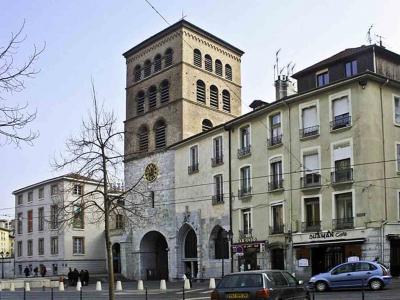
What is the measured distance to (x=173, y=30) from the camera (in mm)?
56906

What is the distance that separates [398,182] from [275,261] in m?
9.57

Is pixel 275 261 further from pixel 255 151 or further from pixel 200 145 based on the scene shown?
pixel 200 145

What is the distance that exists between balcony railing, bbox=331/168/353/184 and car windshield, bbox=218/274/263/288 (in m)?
19.8

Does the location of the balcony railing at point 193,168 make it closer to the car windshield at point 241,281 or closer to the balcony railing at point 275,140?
the balcony railing at point 275,140

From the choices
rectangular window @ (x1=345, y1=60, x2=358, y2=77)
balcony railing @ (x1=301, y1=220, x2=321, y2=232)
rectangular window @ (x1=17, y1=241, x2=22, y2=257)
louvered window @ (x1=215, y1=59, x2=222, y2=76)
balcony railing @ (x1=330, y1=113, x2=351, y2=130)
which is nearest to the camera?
balcony railing @ (x1=330, y1=113, x2=351, y2=130)

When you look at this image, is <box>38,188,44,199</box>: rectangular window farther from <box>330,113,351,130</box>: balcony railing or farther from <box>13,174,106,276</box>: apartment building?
<box>330,113,351,130</box>: balcony railing

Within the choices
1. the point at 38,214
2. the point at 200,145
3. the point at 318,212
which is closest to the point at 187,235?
the point at 200,145

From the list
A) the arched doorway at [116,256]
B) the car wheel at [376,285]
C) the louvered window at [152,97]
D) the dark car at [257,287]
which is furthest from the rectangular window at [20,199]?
the dark car at [257,287]

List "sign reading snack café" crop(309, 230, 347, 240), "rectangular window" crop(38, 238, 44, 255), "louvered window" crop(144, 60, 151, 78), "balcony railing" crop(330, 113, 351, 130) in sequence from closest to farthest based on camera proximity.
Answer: "sign reading snack café" crop(309, 230, 347, 240)
"balcony railing" crop(330, 113, 351, 130)
"louvered window" crop(144, 60, 151, 78)
"rectangular window" crop(38, 238, 44, 255)

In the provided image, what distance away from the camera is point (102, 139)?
20.2 metres

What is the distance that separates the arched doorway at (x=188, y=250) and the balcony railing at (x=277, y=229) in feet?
36.3

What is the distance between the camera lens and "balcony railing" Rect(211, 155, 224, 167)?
46294 mm

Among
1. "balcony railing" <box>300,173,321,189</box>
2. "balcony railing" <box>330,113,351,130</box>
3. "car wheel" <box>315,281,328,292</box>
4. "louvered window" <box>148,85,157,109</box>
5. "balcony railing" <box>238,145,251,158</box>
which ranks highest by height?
"louvered window" <box>148,85,157,109</box>

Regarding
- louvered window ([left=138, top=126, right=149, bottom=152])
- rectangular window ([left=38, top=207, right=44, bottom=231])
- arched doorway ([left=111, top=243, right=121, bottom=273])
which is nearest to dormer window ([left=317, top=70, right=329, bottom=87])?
louvered window ([left=138, top=126, right=149, bottom=152])
